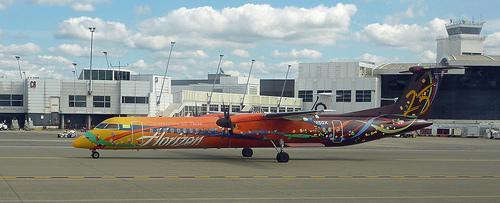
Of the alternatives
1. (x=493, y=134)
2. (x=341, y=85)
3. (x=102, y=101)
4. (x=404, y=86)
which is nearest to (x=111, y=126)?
(x=493, y=134)

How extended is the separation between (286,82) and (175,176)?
378 feet

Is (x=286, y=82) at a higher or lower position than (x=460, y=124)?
higher

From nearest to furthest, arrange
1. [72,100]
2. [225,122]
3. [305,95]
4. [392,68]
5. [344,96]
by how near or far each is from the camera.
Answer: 1. [225,122]
2. [72,100]
3. [344,96]
4. [392,68]
5. [305,95]

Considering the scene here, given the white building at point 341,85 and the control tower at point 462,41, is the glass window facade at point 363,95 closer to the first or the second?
the white building at point 341,85

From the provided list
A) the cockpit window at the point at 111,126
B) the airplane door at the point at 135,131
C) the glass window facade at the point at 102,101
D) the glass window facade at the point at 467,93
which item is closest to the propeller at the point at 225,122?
the airplane door at the point at 135,131

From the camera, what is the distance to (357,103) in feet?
374

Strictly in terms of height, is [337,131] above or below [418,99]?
below

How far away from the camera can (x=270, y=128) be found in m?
33.4

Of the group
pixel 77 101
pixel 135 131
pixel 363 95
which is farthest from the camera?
pixel 363 95

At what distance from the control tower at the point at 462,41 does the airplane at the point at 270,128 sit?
98.8 metres

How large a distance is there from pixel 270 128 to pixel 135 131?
25.3ft

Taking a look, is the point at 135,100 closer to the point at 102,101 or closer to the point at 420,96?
the point at 102,101

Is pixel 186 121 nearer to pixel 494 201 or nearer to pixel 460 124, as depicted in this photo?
pixel 494 201

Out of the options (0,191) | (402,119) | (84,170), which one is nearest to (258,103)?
(402,119)
